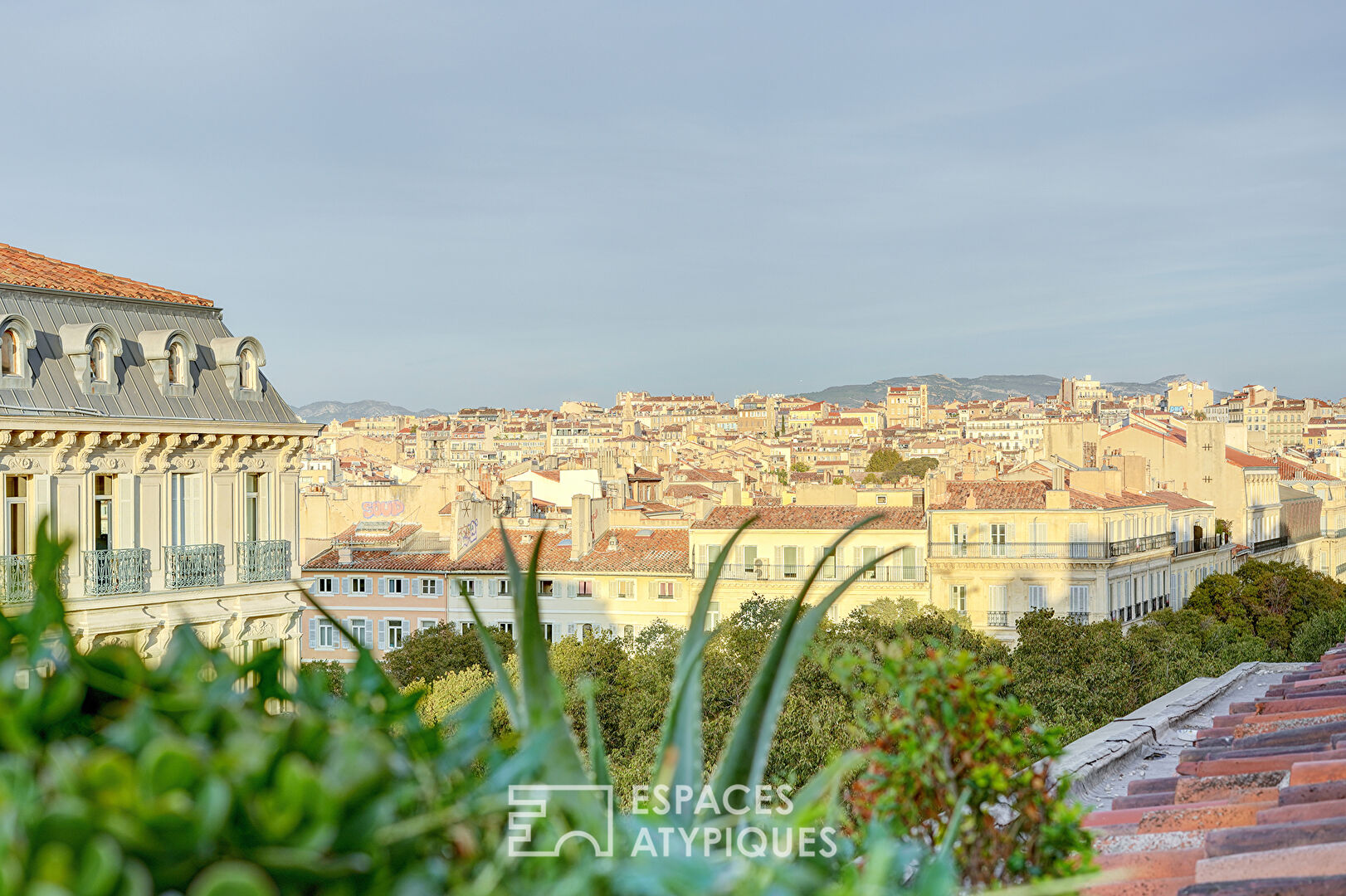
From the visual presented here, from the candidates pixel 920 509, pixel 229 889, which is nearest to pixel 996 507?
pixel 920 509

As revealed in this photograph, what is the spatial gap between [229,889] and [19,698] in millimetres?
624

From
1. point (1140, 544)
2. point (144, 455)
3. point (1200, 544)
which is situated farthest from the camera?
point (1200, 544)

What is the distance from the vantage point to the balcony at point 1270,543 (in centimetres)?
6300

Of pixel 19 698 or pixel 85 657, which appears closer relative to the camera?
pixel 19 698

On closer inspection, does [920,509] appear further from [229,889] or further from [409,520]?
[229,889]

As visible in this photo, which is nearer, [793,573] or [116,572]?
[116,572]

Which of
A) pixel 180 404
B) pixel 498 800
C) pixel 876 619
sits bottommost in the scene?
pixel 876 619

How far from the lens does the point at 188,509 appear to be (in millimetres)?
17062

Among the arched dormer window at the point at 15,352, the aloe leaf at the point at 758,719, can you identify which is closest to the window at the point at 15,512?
the arched dormer window at the point at 15,352

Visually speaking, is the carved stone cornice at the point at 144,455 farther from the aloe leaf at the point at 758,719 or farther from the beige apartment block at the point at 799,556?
the beige apartment block at the point at 799,556

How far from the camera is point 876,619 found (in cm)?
4122

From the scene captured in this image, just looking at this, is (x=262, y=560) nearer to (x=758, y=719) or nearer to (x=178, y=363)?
(x=178, y=363)

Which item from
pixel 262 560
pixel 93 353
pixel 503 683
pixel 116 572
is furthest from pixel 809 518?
pixel 503 683

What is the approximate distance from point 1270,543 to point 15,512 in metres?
60.9
